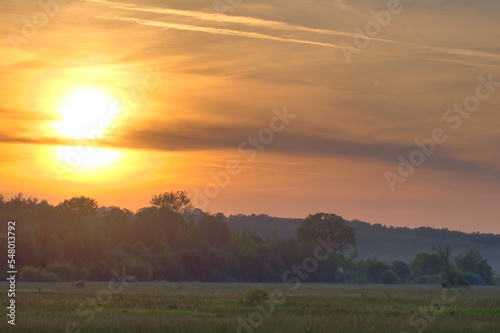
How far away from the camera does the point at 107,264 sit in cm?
12069

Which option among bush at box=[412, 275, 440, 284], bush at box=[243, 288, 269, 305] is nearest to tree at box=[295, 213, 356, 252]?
bush at box=[412, 275, 440, 284]

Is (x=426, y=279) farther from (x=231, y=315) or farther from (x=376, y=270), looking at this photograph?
(x=231, y=315)

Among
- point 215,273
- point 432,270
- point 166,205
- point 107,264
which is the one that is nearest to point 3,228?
point 107,264

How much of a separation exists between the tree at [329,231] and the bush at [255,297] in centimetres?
10104

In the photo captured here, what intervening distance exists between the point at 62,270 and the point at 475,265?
9377cm

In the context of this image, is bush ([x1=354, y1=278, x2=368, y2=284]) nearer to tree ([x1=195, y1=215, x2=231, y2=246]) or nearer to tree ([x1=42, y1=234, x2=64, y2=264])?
tree ([x1=195, y1=215, x2=231, y2=246])

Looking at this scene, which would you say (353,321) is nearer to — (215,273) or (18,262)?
(18,262)

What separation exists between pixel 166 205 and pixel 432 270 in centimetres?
5607

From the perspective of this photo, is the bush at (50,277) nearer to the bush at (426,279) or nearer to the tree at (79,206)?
the tree at (79,206)

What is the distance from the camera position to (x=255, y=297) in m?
61.1

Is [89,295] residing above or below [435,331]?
above

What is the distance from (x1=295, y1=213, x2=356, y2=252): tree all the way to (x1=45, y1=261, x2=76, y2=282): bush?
203 ft

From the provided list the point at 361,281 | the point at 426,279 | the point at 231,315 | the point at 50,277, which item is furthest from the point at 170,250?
the point at 231,315

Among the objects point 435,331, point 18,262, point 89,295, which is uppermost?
point 18,262
